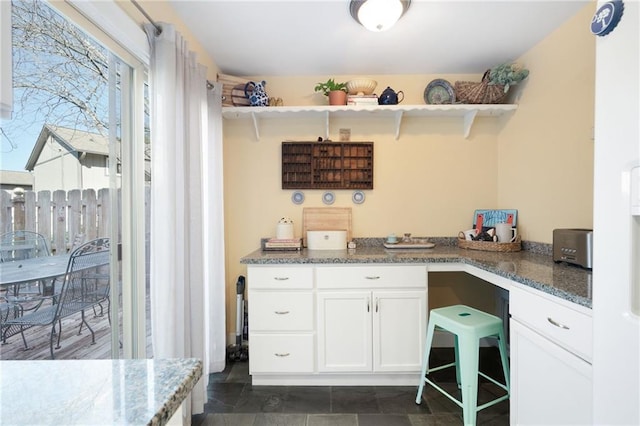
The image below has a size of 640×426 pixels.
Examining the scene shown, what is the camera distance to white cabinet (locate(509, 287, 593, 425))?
1.07m

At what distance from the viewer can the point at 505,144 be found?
2.45 m

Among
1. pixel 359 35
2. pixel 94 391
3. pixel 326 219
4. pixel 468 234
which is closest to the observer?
pixel 94 391

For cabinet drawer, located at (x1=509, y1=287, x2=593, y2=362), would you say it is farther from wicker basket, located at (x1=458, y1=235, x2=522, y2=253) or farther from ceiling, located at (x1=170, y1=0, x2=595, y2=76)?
ceiling, located at (x1=170, y1=0, x2=595, y2=76)

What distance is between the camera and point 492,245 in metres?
2.17

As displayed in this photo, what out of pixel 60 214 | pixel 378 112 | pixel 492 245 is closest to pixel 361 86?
pixel 378 112

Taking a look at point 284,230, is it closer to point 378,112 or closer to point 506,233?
point 378,112

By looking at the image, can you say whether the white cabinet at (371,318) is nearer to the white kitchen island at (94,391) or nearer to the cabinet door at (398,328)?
the cabinet door at (398,328)

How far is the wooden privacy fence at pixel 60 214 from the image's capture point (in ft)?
3.20

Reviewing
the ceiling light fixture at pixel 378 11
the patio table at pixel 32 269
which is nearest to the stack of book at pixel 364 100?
the ceiling light fixture at pixel 378 11

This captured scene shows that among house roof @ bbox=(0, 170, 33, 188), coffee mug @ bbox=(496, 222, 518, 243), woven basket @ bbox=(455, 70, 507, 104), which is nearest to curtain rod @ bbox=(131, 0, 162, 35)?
house roof @ bbox=(0, 170, 33, 188)

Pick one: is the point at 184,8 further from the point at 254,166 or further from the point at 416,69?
the point at 416,69

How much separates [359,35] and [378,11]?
1.18 feet

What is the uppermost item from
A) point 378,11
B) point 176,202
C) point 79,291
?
point 378,11

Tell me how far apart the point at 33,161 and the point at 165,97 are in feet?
2.05
